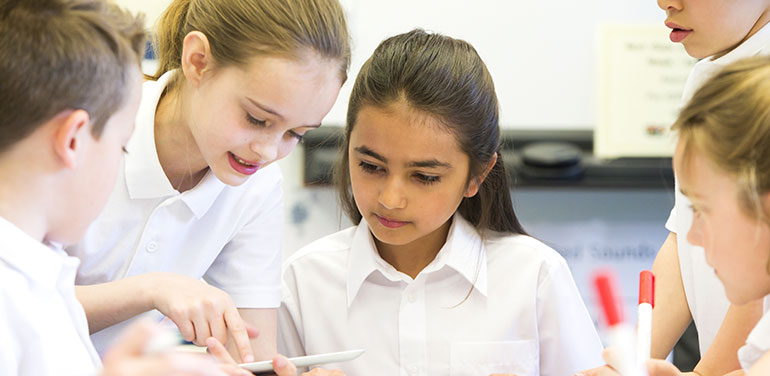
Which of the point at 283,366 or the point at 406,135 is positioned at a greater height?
the point at 406,135

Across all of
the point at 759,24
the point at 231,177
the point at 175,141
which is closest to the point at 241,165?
the point at 231,177

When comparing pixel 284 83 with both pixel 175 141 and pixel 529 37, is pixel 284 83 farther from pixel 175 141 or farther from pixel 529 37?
pixel 529 37

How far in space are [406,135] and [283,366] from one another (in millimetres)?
377

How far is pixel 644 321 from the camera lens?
28.4 inches

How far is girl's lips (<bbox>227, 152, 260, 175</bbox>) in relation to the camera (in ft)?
3.29

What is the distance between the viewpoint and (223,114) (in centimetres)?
98

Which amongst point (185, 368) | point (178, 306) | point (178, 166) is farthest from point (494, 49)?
point (185, 368)

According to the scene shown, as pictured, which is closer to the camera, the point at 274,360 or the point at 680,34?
the point at 274,360

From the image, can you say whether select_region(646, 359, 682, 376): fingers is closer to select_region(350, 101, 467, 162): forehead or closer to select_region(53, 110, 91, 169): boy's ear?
select_region(350, 101, 467, 162): forehead

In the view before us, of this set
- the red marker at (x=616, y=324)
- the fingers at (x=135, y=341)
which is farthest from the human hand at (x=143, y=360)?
the red marker at (x=616, y=324)

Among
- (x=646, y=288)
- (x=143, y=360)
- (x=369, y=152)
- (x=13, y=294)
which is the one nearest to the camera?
(x=143, y=360)

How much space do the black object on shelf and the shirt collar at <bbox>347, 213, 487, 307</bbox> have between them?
1058 millimetres

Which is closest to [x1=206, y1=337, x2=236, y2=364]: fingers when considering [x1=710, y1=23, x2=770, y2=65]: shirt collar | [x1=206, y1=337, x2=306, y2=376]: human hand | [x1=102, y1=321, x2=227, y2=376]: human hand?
[x1=206, y1=337, x2=306, y2=376]: human hand

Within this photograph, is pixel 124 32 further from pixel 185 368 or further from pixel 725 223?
pixel 725 223
